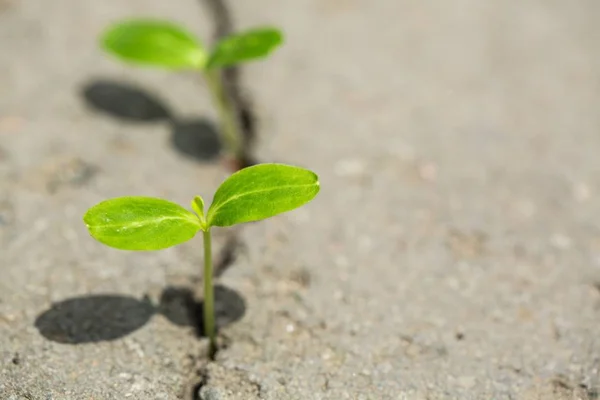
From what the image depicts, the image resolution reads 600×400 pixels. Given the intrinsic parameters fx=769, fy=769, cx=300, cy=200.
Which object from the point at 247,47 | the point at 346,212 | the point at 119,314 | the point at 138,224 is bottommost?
the point at 119,314

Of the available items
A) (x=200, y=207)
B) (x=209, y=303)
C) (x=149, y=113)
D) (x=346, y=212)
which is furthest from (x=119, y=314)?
(x=149, y=113)

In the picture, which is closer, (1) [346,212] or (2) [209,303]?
(2) [209,303]

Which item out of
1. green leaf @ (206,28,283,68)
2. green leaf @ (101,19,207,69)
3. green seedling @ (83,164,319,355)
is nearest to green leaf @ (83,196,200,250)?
green seedling @ (83,164,319,355)

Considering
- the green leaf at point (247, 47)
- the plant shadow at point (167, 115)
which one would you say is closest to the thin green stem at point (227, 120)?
the plant shadow at point (167, 115)

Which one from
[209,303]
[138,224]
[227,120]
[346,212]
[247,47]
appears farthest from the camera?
[227,120]

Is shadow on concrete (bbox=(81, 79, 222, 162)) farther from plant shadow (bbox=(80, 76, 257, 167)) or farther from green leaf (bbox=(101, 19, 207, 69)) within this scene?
green leaf (bbox=(101, 19, 207, 69))

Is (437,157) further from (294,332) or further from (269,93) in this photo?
(294,332)

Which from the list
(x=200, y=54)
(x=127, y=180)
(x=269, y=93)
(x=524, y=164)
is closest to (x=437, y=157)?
(x=524, y=164)

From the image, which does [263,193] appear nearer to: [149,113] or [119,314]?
[119,314]
